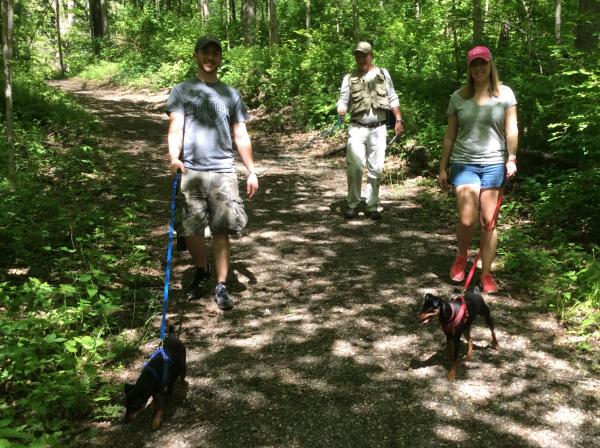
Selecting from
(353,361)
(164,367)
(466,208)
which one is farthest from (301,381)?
(466,208)

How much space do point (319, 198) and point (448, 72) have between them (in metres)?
4.77

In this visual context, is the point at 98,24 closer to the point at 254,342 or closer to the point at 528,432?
the point at 254,342

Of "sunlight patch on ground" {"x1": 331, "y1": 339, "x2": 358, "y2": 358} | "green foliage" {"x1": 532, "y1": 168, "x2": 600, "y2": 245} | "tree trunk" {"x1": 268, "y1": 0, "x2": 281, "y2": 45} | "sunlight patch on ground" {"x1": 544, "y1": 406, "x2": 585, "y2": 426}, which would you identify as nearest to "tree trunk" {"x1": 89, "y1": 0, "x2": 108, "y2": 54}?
"tree trunk" {"x1": 268, "y1": 0, "x2": 281, "y2": 45}

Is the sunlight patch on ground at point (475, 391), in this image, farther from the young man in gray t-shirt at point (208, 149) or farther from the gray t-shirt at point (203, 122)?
the gray t-shirt at point (203, 122)

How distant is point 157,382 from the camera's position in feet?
9.93

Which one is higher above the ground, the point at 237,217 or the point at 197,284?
the point at 237,217

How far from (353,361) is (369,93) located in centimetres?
422

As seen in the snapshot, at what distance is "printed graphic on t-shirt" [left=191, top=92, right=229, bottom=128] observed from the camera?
448 cm

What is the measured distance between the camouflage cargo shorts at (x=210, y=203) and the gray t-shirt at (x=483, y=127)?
221 cm

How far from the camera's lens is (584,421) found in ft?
10.1

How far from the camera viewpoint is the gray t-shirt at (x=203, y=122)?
4477 mm

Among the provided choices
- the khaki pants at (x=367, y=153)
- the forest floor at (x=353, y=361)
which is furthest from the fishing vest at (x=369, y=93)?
the forest floor at (x=353, y=361)

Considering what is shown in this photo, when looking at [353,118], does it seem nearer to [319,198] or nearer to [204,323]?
[319,198]

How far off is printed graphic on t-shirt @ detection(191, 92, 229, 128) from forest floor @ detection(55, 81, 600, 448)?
1.80 m
